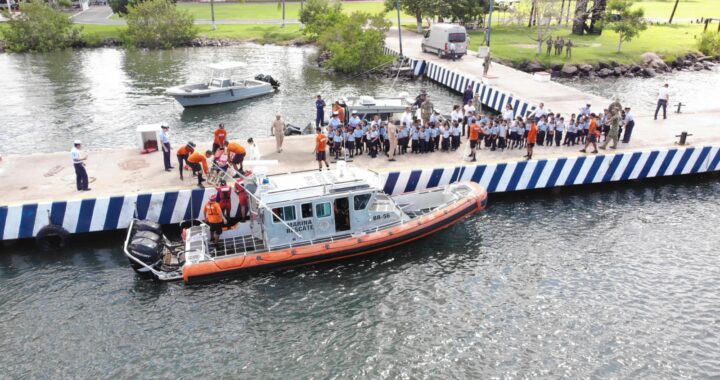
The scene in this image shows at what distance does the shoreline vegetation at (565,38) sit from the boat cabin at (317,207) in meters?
33.3

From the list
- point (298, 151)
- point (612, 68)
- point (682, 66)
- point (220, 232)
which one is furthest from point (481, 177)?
point (682, 66)

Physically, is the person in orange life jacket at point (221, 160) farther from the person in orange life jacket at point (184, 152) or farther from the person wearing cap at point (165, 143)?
the person wearing cap at point (165, 143)

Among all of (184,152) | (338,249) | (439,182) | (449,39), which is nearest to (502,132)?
(439,182)

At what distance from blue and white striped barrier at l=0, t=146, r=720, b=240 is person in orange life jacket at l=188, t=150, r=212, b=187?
2.48 feet

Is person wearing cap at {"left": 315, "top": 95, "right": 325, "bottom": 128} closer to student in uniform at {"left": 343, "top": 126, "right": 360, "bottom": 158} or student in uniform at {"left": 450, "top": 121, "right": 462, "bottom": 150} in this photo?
student in uniform at {"left": 343, "top": 126, "right": 360, "bottom": 158}

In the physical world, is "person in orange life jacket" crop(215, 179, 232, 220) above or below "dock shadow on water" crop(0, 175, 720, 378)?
above

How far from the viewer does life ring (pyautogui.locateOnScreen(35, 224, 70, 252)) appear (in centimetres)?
1878

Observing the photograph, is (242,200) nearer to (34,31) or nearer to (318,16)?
(318,16)

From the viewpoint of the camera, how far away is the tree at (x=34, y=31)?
188ft

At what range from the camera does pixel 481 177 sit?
22.8 metres

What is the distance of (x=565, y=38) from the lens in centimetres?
5703

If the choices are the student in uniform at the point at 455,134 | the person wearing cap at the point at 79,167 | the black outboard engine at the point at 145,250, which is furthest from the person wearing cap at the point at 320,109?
the black outboard engine at the point at 145,250

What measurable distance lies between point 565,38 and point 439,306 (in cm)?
4854

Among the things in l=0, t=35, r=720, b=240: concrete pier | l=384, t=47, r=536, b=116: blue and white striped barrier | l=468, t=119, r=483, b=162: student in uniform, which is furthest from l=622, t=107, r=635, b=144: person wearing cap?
l=384, t=47, r=536, b=116: blue and white striped barrier
